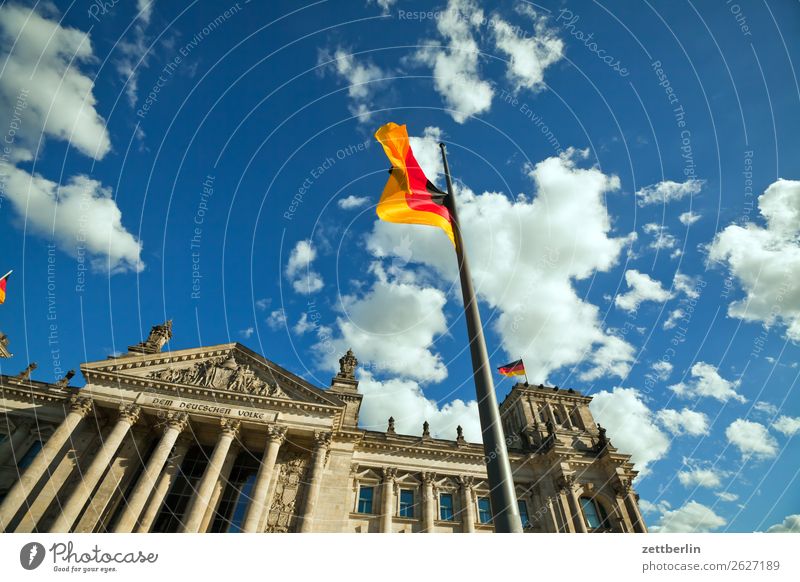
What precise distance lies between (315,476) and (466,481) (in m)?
11.6

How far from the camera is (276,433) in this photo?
89.6ft

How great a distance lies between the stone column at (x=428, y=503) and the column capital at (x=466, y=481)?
208 cm

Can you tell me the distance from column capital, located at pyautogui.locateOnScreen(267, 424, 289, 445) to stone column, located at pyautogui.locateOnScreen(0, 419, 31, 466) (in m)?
17.1

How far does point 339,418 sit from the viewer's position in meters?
29.8

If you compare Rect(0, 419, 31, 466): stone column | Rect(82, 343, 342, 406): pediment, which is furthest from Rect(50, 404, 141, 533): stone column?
Rect(0, 419, 31, 466): stone column

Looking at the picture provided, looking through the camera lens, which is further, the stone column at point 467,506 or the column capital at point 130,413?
the stone column at point 467,506

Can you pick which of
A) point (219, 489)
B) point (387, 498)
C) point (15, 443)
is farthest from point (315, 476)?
point (15, 443)

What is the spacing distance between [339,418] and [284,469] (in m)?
5.11

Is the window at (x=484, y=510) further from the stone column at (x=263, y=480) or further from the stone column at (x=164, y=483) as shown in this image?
the stone column at (x=164, y=483)

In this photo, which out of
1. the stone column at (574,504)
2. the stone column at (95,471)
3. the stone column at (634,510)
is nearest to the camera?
the stone column at (95,471)

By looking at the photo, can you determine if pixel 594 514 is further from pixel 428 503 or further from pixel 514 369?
pixel 428 503

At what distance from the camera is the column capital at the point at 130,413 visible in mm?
26484

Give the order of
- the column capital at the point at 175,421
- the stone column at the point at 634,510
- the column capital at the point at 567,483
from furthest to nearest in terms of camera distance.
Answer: the column capital at the point at 567,483 < the stone column at the point at 634,510 < the column capital at the point at 175,421
